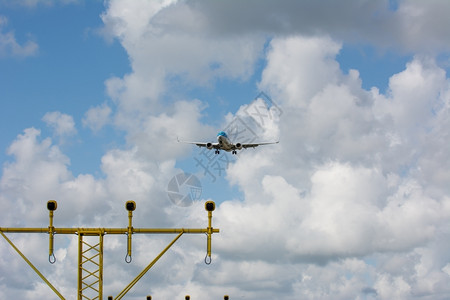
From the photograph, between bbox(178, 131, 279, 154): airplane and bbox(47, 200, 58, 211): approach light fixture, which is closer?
bbox(47, 200, 58, 211): approach light fixture

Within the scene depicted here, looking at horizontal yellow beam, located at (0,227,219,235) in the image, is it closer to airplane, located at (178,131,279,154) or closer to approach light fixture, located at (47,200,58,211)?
approach light fixture, located at (47,200,58,211)

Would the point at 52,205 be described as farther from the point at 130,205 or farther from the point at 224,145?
the point at 224,145

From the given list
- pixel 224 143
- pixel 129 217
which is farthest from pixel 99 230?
pixel 224 143

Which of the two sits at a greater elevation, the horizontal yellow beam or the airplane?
the airplane

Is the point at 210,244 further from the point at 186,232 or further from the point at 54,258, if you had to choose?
the point at 54,258

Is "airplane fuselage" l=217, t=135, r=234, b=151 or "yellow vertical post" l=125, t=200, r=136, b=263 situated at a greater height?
"airplane fuselage" l=217, t=135, r=234, b=151

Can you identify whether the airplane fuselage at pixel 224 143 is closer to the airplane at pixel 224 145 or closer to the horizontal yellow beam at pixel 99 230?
the airplane at pixel 224 145

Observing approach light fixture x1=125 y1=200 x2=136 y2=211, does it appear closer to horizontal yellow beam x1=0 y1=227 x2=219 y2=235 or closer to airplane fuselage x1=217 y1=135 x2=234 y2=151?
horizontal yellow beam x1=0 y1=227 x2=219 y2=235

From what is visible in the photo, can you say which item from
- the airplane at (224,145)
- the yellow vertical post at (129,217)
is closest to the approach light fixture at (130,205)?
the yellow vertical post at (129,217)

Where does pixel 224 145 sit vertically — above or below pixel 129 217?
above

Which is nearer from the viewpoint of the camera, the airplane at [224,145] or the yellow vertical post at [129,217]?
the yellow vertical post at [129,217]

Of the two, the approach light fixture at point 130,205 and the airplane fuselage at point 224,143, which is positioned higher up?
the airplane fuselage at point 224,143

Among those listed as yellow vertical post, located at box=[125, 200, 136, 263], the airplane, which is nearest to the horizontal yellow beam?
yellow vertical post, located at box=[125, 200, 136, 263]

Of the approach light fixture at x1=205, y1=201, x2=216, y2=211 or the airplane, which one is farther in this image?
the airplane
